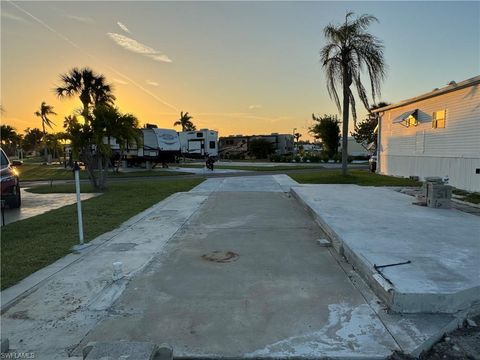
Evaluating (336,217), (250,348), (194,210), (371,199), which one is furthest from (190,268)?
(371,199)

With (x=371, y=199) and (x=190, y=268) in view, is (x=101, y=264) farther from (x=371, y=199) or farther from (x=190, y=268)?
(x=371, y=199)

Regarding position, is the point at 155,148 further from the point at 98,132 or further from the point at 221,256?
the point at 221,256

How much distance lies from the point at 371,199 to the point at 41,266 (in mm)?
7866

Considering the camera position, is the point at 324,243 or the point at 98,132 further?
the point at 98,132

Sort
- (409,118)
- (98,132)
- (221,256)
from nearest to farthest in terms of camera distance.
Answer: (221,256) < (98,132) < (409,118)

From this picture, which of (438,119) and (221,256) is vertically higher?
(438,119)

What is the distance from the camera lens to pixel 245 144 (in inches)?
2032

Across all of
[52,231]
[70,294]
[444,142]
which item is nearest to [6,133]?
[52,231]

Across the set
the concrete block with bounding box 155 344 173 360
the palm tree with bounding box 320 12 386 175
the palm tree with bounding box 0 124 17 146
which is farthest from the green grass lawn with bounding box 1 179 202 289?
the palm tree with bounding box 0 124 17 146

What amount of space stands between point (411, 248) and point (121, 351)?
3.91 meters

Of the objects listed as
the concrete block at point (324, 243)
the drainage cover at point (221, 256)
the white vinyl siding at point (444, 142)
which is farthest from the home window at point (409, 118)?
the drainage cover at point (221, 256)

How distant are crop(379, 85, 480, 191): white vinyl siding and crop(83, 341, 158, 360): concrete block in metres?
12.7

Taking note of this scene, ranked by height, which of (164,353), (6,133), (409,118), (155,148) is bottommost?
(164,353)

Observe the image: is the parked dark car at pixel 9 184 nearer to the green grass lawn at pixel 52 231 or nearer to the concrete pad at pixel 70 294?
the green grass lawn at pixel 52 231
